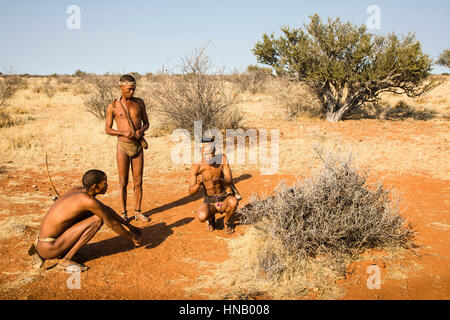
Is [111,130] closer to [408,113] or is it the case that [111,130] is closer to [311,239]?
[311,239]

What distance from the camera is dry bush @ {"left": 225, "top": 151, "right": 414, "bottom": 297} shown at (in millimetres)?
3252

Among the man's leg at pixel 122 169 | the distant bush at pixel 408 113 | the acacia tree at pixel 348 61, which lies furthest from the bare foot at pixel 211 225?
the distant bush at pixel 408 113

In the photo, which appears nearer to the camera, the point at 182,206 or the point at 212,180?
the point at 212,180

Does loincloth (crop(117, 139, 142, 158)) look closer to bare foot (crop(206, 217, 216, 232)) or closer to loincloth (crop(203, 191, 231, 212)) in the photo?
loincloth (crop(203, 191, 231, 212))

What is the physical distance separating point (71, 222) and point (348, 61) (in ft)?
38.9

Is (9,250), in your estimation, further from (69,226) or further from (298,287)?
(298,287)

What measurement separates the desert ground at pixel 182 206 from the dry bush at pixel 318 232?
0.15 metres

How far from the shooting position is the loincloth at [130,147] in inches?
185

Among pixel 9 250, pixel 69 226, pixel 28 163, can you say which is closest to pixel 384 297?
pixel 69 226

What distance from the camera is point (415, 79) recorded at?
12.4 m

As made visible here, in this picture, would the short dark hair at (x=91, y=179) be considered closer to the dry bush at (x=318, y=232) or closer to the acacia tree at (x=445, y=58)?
the dry bush at (x=318, y=232)

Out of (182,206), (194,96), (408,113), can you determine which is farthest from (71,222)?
(408,113)

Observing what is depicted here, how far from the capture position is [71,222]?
11.2 ft
